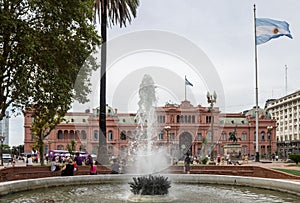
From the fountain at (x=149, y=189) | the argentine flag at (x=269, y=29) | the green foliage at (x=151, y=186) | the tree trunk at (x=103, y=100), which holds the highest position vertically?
the argentine flag at (x=269, y=29)

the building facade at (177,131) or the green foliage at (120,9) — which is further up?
the green foliage at (120,9)

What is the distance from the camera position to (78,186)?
17094mm

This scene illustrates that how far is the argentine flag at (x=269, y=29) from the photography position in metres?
30.4

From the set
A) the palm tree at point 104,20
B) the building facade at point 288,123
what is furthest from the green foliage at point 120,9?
the building facade at point 288,123

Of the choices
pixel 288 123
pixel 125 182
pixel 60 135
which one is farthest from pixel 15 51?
pixel 288 123

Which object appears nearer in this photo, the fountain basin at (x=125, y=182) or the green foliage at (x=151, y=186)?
the green foliage at (x=151, y=186)

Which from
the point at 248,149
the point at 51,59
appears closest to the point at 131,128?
the point at 248,149

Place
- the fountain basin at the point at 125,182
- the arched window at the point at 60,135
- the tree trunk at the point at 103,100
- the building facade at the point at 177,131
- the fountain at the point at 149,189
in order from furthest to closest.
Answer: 1. the arched window at the point at 60,135
2. the building facade at the point at 177,131
3. the tree trunk at the point at 103,100
4. the fountain basin at the point at 125,182
5. the fountain at the point at 149,189

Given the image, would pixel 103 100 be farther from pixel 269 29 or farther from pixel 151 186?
pixel 269 29

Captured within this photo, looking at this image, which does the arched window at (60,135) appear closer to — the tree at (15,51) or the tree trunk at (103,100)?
the tree trunk at (103,100)

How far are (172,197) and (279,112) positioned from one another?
12677 centimetres

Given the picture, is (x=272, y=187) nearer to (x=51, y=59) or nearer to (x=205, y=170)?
(x=205, y=170)

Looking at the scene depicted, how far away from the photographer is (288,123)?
123 meters

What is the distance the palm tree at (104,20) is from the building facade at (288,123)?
8880 cm
